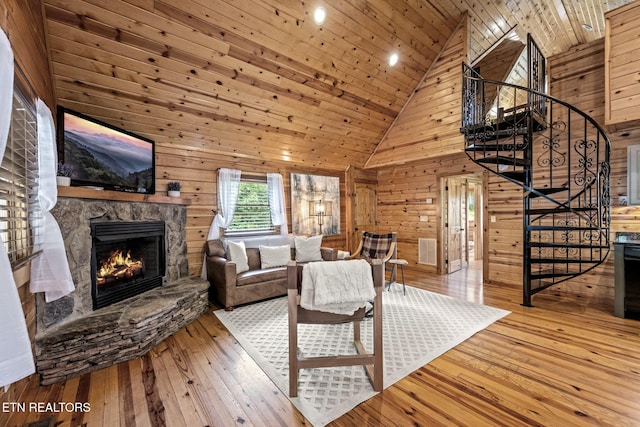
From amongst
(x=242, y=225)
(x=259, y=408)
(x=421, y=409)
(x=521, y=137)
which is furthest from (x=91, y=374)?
(x=521, y=137)

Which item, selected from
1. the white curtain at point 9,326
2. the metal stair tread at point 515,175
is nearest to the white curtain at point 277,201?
the metal stair tread at point 515,175

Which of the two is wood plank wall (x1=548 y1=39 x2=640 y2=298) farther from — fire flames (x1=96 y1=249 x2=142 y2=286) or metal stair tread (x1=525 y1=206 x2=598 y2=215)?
fire flames (x1=96 y1=249 x2=142 y2=286)

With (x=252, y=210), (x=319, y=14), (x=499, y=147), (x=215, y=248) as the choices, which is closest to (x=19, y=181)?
(x=215, y=248)

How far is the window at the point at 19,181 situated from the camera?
1.67 meters

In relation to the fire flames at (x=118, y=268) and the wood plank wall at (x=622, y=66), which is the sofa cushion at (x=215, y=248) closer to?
the fire flames at (x=118, y=268)

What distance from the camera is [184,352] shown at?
2.53 meters

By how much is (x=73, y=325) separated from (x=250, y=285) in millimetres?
1839

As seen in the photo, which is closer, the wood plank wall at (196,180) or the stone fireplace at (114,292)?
the stone fireplace at (114,292)

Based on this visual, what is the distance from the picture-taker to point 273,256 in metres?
4.29

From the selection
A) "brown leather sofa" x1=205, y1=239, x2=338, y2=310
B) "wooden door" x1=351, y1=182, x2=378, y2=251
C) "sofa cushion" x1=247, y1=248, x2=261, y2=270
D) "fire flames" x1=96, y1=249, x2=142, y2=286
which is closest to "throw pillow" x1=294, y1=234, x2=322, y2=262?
"brown leather sofa" x1=205, y1=239, x2=338, y2=310

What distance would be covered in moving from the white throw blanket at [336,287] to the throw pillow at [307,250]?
2.73 meters

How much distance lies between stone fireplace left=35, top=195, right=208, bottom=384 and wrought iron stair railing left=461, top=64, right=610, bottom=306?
14.0ft

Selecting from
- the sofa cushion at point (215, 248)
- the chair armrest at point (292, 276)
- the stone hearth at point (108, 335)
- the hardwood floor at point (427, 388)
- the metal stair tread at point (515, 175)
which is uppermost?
the metal stair tread at point (515, 175)

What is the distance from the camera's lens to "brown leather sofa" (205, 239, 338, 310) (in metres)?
3.59
